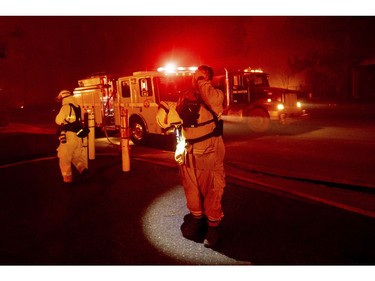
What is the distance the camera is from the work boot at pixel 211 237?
3746 millimetres

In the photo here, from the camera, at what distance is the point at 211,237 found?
378 cm

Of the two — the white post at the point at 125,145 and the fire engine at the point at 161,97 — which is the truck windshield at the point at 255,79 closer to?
the fire engine at the point at 161,97

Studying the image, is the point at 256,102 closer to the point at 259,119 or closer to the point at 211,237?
the point at 259,119

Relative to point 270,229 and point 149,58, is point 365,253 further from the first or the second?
point 149,58

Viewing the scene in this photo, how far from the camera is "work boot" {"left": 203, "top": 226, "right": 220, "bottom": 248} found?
147 inches

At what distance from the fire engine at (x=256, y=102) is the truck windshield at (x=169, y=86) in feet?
7.77

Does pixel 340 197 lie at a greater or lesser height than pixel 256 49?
lesser

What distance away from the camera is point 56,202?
17.6 feet

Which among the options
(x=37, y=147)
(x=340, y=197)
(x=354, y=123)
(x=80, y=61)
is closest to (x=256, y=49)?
(x=80, y=61)

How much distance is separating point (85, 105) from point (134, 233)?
10075mm

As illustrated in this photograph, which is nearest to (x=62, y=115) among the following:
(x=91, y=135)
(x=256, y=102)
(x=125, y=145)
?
(x=125, y=145)

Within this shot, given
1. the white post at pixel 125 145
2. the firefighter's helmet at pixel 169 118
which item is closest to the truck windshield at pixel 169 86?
the white post at pixel 125 145

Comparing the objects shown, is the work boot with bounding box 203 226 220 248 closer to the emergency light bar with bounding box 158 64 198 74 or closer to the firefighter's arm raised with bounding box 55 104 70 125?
the firefighter's arm raised with bounding box 55 104 70 125

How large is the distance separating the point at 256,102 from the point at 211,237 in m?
9.77
